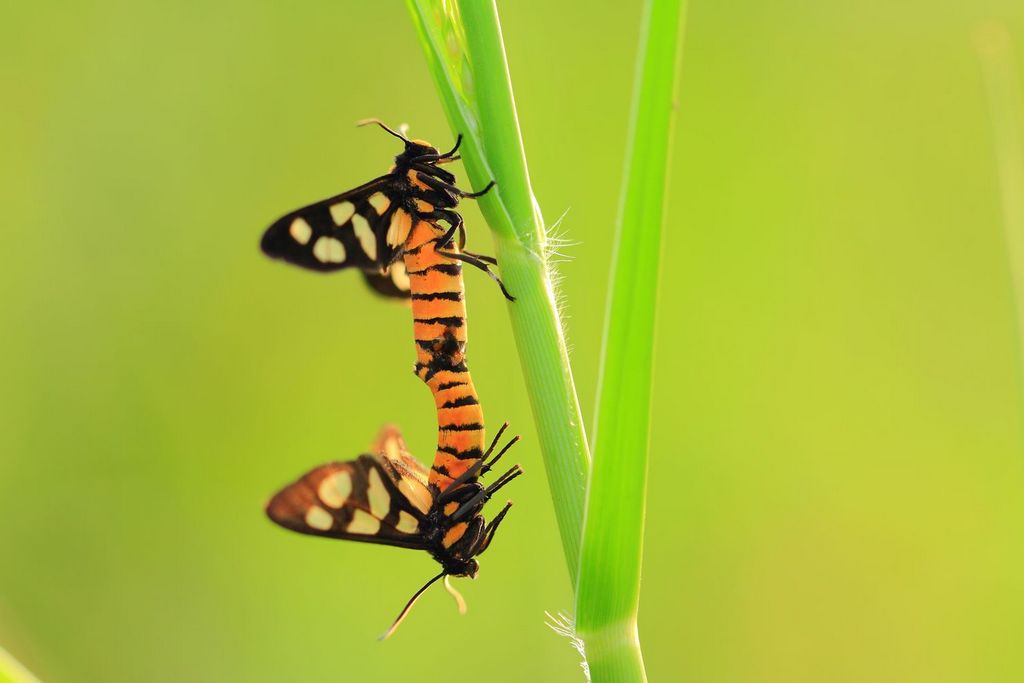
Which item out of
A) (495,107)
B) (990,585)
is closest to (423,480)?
(495,107)

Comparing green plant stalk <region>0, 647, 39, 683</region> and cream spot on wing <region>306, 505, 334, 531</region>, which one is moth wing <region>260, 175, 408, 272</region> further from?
green plant stalk <region>0, 647, 39, 683</region>

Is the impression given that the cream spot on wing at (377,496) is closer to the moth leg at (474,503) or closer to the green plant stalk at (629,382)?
the moth leg at (474,503)

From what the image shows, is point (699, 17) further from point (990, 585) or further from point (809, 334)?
point (990, 585)

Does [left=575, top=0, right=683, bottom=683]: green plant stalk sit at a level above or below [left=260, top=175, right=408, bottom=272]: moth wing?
below

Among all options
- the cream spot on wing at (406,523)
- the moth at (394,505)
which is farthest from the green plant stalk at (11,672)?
the cream spot on wing at (406,523)

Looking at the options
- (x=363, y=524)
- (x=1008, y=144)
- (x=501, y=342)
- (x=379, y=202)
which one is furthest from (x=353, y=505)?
(x=501, y=342)

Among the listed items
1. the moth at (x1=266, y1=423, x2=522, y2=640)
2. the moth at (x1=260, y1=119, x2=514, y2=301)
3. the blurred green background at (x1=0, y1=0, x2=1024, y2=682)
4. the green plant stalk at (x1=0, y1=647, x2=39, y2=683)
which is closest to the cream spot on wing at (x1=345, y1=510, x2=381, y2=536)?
the moth at (x1=266, y1=423, x2=522, y2=640)

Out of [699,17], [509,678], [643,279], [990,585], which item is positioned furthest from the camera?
[699,17]
